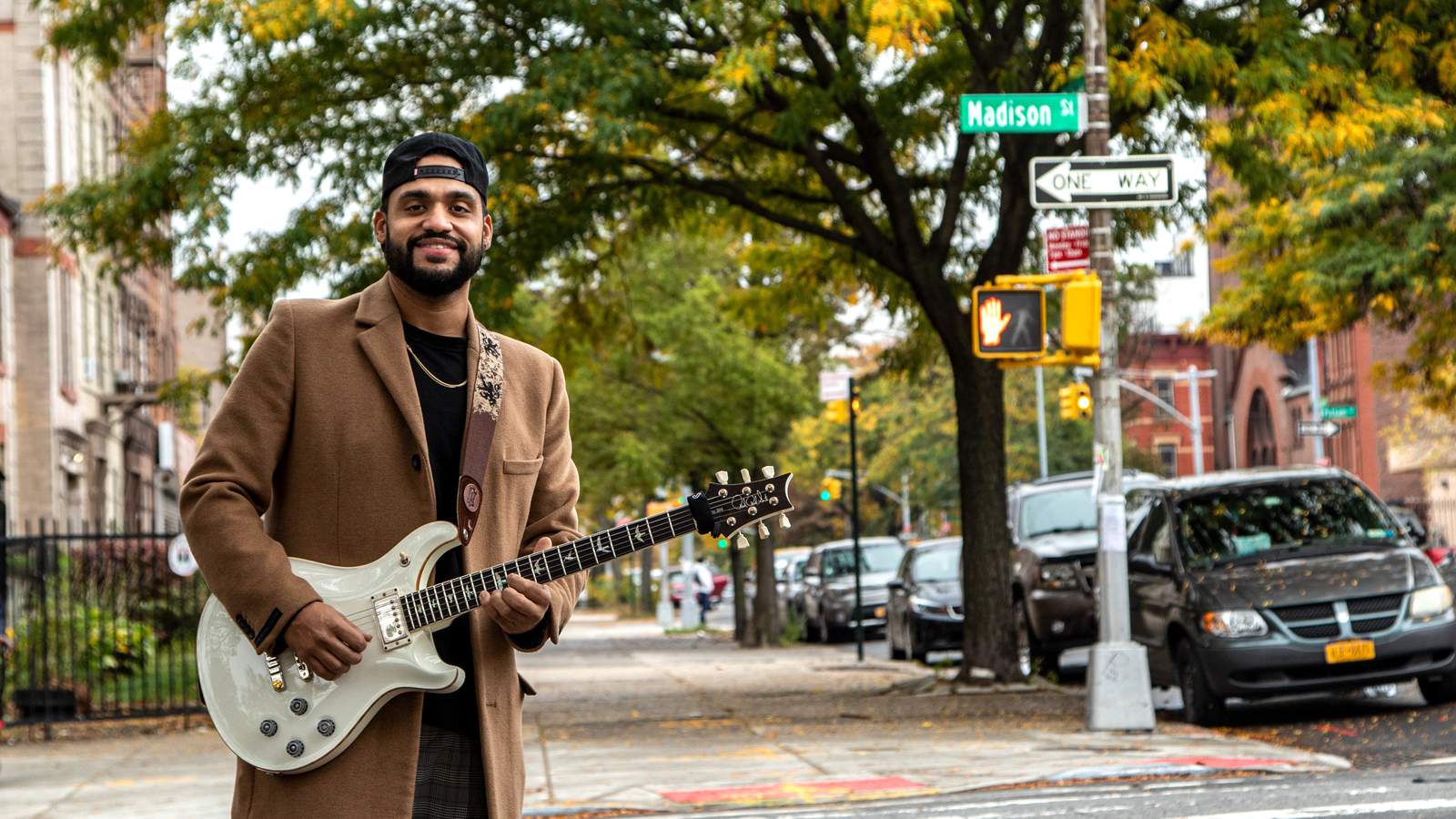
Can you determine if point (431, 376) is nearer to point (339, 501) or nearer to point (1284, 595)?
point (339, 501)

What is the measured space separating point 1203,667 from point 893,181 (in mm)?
6131

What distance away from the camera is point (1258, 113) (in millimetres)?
14078

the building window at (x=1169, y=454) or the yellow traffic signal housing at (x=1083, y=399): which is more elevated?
the building window at (x=1169, y=454)

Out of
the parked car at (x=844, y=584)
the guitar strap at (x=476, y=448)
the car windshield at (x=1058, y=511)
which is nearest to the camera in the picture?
the guitar strap at (x=476, y=448)

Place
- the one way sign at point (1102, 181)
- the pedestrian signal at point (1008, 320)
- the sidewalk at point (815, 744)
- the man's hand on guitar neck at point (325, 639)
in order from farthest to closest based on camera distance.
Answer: the pedestrian signal at point (1008, 320)
the one way sign at point (1102, 181)
the sidewalk at point (815, 744)
the man's hand on guitar neck at point (325, 639)

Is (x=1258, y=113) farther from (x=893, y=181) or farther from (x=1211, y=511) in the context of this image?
(x=893, y=181)

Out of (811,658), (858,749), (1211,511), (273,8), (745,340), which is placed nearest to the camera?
(858,749)

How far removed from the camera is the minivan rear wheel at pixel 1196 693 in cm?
1341

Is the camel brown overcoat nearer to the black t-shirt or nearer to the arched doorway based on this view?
the black t-shirt

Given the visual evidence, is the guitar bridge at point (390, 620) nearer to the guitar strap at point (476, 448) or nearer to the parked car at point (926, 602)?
the guitar strap at point (476, 448)

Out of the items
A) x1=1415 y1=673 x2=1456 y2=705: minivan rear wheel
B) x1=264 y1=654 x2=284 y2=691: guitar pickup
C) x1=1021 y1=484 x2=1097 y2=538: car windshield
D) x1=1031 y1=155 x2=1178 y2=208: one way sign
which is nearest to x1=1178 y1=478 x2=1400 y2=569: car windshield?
x1=1415 y1=673 x2=1456 y2=705: minivan rear wheel

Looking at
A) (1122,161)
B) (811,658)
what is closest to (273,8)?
(1122,161)

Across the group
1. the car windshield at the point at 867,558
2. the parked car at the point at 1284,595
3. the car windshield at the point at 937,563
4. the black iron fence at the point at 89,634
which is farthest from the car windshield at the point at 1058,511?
the car windshield at the point at 867,558

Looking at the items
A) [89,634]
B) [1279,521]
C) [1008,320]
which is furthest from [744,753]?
[89,634]
